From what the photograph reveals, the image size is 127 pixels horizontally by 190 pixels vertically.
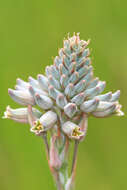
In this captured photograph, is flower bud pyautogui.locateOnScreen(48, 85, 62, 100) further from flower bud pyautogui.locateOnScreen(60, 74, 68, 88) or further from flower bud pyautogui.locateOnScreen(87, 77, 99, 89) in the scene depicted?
flower bud pyautogui.locateOnScreen(87, 77, 99, 89)

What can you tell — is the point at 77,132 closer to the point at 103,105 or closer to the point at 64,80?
the point at 103,105

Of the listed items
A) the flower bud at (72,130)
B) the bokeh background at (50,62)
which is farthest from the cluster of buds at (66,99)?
the bokeh background at (50,62)

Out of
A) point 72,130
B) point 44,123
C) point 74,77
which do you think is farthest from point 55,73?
point 72,130

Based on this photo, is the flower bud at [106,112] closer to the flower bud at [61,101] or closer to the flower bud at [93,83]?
the flower bud at [93,83]

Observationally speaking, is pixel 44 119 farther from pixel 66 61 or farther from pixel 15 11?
pixel 15 11

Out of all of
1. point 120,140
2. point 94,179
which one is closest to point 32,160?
point 94,179

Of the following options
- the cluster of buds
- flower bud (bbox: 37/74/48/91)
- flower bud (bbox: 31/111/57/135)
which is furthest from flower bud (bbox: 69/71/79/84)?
flower bud (bbox: 31/111/57/135)
